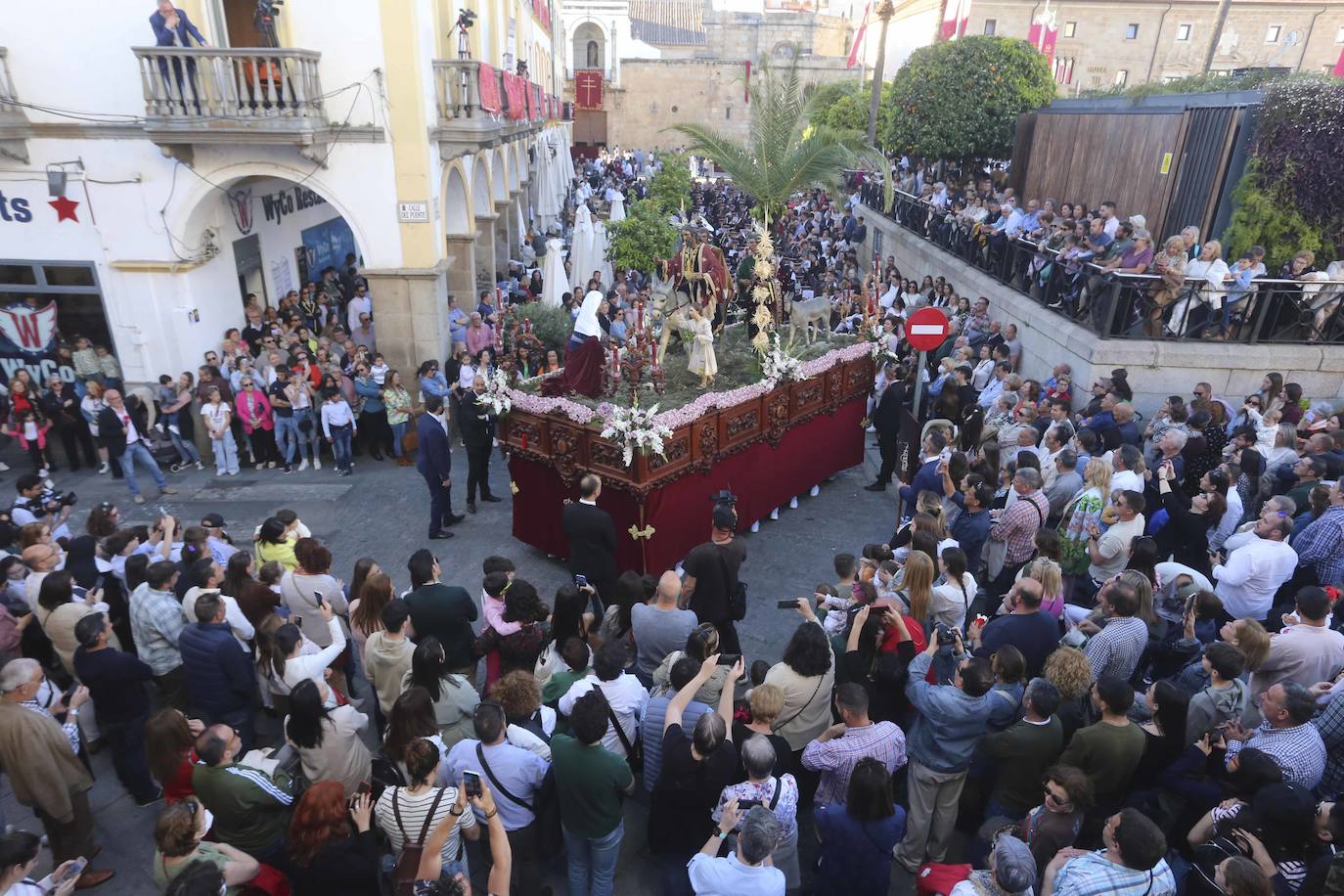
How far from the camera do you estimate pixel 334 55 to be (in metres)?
10.9

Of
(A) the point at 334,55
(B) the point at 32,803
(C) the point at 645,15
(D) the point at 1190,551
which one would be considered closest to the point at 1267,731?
(D) the point at 1190,551

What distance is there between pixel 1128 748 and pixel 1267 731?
2.29 ft

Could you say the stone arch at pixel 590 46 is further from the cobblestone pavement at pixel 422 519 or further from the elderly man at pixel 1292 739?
the elderly man at pixel 1292 739

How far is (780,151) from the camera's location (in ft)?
35.4

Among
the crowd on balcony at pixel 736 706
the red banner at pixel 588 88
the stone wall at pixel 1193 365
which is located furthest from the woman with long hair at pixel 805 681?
the red banner at pixel 588 88

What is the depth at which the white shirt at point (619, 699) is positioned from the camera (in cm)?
461

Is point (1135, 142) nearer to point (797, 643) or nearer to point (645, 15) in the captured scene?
point (797, 643)

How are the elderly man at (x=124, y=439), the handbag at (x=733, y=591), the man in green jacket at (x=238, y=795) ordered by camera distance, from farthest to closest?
the elderly man at (x=124, y=439), the handbag at (x=733, y=591), the man in green jacket at (x=238, y=795)

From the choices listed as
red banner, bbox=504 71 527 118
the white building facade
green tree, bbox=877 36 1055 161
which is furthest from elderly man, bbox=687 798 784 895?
green tree, bbox=877 36 1055 161

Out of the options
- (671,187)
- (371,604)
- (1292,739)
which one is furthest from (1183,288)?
(671,187)

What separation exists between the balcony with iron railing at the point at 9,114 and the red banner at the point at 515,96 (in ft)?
23.8

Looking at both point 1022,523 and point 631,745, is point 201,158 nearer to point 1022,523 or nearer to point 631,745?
point 631,745

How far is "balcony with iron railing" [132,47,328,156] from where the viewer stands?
9.95 metres

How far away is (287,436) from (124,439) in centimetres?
187
